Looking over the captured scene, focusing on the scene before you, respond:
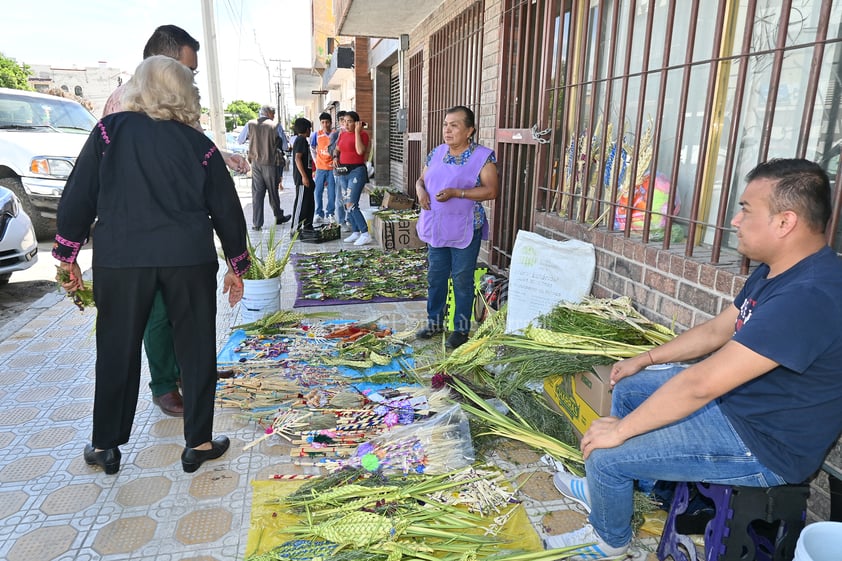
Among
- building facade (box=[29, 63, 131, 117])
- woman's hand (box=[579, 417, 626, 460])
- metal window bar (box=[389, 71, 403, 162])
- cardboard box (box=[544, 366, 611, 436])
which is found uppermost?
building facade (box=[29, 63, 131, 117])

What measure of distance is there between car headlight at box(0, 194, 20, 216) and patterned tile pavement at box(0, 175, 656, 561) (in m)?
2.25

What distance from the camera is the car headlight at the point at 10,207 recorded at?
517cm

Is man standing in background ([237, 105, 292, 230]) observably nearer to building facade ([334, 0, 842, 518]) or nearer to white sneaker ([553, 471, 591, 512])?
building facade ([334, 0, 842, 518])

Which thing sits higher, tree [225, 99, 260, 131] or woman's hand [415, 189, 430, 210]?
tree [225, 99, 260, 131]

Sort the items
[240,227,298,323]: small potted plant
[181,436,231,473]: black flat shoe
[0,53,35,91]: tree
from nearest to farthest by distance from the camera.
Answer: [181,436,231,473]: black flat shoe → [240,227,298,323]: small potted plant → [0,53,35,91]: tree

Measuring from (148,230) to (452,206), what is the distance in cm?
219

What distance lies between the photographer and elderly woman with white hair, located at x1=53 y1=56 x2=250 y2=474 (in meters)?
2.33

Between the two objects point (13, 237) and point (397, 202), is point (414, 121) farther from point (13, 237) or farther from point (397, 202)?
point (13, 237)

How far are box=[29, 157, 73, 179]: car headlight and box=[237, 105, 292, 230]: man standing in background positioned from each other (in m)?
2.46

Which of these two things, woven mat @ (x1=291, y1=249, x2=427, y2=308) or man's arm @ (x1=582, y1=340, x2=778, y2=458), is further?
woven mat @ (x1=291, y1=249, x2=427, y2=308)

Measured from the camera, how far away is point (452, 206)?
401 cm

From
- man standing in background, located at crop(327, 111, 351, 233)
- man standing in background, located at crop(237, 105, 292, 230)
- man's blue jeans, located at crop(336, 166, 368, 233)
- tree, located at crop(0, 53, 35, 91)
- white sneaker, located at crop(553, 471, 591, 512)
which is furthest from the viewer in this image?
tree, located at crop(0, 53, 35, 91)

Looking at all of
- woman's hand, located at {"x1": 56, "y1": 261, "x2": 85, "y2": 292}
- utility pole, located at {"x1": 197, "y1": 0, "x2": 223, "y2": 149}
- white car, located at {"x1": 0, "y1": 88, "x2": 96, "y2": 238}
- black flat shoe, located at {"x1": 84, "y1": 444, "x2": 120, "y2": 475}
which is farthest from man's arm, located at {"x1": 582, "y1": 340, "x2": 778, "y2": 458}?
utility pole, located at {"x1": 197, "y1": 0, "x2": 223, "y2": 149}

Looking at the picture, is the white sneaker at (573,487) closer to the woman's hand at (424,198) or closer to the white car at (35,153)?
the woman's hand at (424,198)
